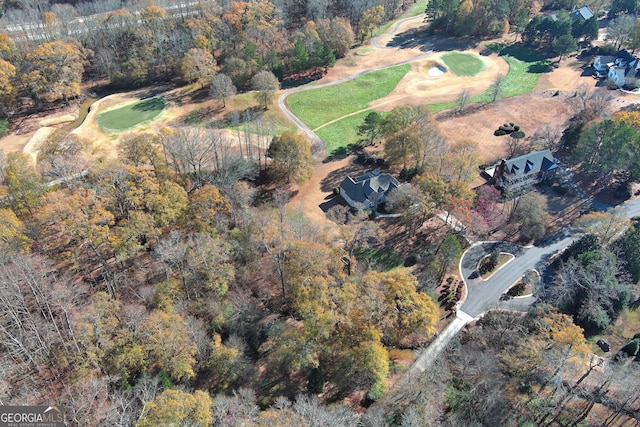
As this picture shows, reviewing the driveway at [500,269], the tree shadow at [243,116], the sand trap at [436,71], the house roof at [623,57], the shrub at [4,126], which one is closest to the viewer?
the driveway at [500,269]

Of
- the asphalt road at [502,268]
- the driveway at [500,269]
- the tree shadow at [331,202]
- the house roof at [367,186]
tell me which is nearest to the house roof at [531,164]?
the asphalt road at [502,268]

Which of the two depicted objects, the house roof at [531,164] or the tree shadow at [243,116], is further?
the tree shadow at [243,116]

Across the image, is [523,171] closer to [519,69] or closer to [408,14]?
[519,69]

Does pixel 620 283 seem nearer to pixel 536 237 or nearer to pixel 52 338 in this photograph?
pixel 536 237

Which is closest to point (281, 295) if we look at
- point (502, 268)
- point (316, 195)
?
point (316, 195)

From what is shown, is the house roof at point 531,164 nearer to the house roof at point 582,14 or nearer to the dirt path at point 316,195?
the dirt path at point 316,195
